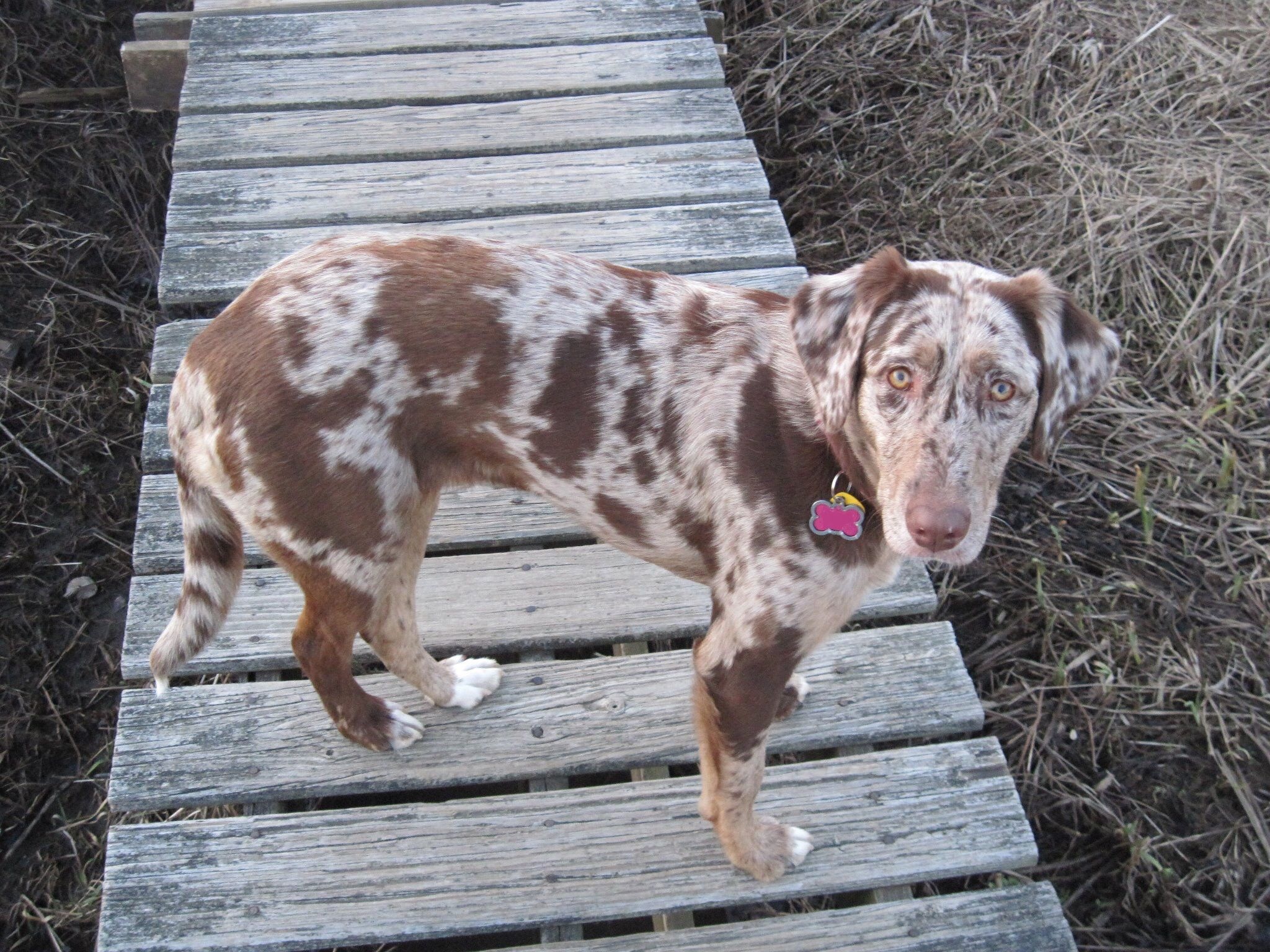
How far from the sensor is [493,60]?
473 centimetres

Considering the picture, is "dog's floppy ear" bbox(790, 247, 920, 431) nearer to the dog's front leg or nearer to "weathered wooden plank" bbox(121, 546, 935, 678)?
the dog's front leg

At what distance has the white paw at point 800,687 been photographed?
2973mm

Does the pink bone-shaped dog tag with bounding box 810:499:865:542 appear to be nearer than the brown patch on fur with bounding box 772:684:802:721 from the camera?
Yes

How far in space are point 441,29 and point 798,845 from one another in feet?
12.8

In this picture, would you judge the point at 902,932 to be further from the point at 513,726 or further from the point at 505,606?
the point at 505,606

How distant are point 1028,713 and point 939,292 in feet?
5.49

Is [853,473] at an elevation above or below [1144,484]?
above

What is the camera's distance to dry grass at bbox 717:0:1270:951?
3.04m

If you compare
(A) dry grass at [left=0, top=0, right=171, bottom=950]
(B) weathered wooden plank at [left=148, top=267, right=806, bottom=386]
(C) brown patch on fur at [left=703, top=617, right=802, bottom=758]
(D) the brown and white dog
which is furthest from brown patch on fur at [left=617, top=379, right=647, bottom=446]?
(A) dry grass at [left=0, top=0, right=171, bottom=950]

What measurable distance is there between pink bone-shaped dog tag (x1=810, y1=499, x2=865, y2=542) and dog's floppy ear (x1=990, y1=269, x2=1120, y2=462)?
0.39m

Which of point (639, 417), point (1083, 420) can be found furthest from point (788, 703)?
point (1083, 420)

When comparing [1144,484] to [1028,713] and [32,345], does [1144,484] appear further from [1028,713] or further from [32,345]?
[32,345]

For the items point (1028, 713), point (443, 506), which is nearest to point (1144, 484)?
point (1028, 713)

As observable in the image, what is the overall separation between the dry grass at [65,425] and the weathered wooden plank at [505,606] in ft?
2.23
